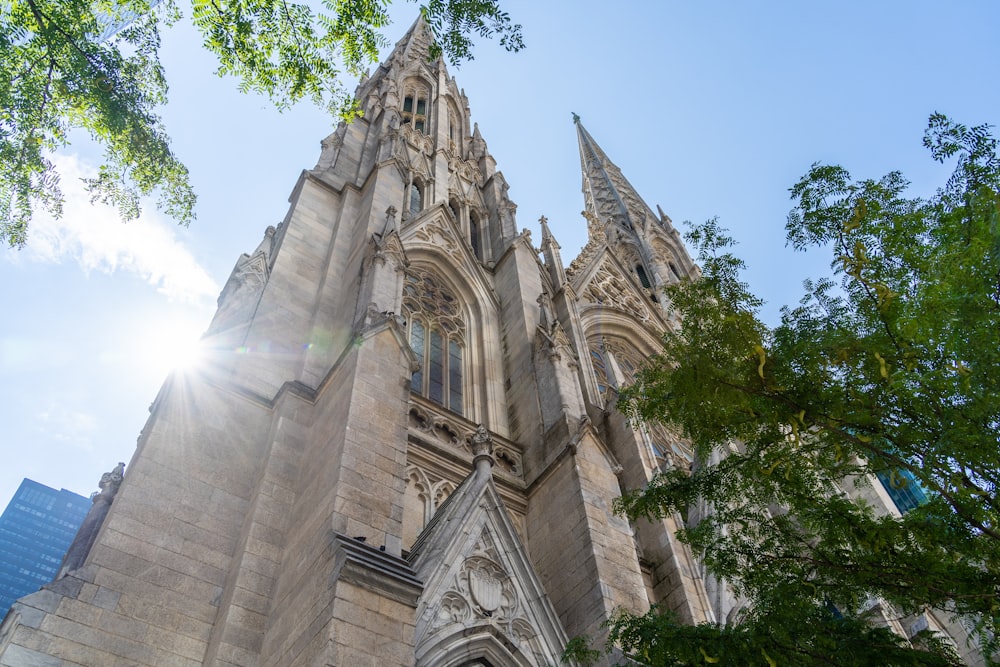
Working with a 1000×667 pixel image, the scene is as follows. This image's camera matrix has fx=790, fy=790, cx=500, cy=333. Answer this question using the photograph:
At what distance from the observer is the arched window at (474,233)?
22250 mm

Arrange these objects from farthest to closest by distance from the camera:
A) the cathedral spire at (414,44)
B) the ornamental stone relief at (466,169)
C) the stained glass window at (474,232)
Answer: the cathedral spire at (414,44) → the ornamental stone relief at (466,169) → the stained glass window at (474,232)

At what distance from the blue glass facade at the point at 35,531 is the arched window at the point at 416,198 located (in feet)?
350

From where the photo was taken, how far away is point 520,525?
508 inches

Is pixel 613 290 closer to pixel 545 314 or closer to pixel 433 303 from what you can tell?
pixel 545 314

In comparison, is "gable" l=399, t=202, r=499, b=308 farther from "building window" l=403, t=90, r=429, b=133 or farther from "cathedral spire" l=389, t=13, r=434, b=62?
"cathedral spire" l=389, t=13, r=434, b=62

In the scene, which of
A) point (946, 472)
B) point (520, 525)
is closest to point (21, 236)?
point (520, 525)

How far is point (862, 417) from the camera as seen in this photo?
7.16 m

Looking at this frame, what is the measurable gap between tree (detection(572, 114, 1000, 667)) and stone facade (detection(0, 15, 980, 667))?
7.29ft

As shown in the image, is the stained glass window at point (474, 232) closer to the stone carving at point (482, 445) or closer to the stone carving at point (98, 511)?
the stone carving at point (482, 445)

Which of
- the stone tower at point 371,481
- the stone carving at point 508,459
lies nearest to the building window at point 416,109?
the stone tower at point 371,481

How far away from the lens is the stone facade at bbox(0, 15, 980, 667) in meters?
7.76

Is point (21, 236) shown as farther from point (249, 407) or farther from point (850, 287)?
point (850, 287)

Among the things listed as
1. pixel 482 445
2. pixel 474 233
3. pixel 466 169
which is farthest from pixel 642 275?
pixel 482 445

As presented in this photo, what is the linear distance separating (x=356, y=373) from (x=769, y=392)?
5.23 m
